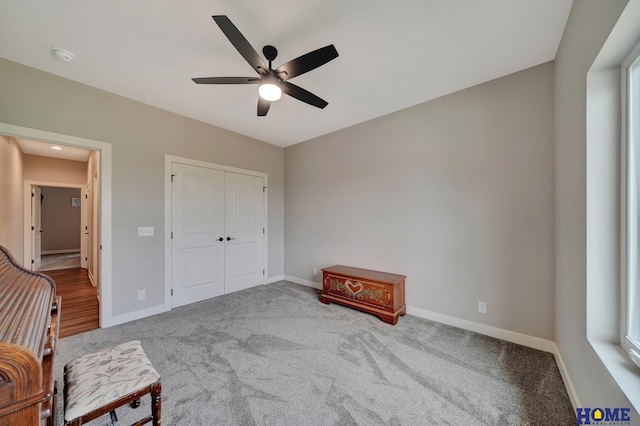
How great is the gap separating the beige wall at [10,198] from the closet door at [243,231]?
2805 millimetres

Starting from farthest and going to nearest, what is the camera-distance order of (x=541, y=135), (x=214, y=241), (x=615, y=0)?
(x=214, y=241)
(x=541, y=135)
(x=615, y=0)

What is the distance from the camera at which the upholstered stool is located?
1090mm

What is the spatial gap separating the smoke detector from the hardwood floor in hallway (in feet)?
8.85

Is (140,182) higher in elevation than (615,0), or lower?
lower

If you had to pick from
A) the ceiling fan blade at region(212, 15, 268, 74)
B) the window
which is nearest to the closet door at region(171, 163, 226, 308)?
the ceiling fan blade at region(212, 15, 268, 74)

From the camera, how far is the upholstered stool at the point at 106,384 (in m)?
1.09

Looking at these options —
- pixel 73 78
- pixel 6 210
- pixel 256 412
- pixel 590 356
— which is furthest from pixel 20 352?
pixel 6 210

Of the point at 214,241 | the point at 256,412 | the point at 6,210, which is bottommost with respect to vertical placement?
the point at 256,412

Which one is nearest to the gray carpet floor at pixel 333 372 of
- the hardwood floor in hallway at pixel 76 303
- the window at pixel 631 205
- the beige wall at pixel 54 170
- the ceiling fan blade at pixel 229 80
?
the hardwood floor in hallway at pixel 76 303

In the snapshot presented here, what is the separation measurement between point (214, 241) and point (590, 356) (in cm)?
400

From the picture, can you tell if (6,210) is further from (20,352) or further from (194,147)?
(20,352)

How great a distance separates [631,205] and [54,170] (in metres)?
8.66

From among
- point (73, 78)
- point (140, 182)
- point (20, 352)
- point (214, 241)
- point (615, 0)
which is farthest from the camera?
point (214, 241)

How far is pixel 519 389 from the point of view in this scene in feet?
5.80
